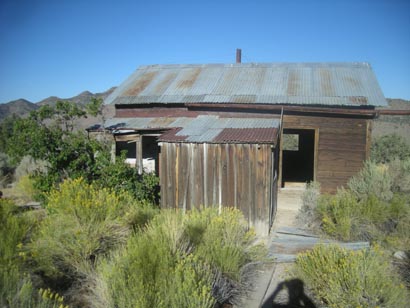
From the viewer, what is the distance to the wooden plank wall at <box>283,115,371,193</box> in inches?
413

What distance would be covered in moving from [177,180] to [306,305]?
4.66 meters

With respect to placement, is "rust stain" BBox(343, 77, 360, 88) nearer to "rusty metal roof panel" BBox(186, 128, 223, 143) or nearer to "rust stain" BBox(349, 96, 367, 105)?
"rust stain" BBox(349, 96, 367, 105)

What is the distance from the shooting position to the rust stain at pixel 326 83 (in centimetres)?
1117


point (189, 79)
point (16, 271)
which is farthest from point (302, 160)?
point (16, 271)

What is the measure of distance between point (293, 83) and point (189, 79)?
436 centimetres

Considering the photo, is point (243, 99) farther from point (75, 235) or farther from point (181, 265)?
point (181, 265)

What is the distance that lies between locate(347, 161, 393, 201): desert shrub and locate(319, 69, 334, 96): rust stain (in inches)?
118

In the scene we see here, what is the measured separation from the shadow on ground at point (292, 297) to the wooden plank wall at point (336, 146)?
619 cm

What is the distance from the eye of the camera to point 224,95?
1173 centimetres

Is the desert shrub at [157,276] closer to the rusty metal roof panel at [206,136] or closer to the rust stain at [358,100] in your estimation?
the rusty metal roof panel at [206,136]

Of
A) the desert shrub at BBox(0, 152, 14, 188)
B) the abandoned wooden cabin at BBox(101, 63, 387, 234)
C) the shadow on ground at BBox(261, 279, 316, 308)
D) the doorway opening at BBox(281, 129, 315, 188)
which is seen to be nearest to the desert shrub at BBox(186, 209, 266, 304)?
the shadow on ground at BBox(261, 279, 316, 308)

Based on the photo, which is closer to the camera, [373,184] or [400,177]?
[373,184]

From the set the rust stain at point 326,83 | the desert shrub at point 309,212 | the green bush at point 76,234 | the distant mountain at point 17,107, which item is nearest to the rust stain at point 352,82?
the rust stain at point 326,83

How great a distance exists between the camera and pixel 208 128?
930 cm
